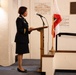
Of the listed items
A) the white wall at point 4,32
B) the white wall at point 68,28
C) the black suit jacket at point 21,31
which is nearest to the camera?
the black suit jacket at point 21,31

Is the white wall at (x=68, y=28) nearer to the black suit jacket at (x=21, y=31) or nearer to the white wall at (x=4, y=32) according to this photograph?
the white wall at (x=4, y=32)

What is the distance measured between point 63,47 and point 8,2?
2598mm

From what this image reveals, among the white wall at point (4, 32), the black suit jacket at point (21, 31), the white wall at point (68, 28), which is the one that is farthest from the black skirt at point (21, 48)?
the white wall at point (68, 28)

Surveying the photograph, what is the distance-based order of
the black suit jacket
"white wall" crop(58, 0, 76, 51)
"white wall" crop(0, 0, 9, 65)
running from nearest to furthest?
the black suit jacket
"white wall" crop(0, 0, 9, 65)
"white wall" crop(58, 0, 76, 51)

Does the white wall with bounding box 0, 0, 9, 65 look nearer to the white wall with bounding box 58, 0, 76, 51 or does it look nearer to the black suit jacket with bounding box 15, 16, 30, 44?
the black suit jacket with bounding box 15, 16, 30, 44

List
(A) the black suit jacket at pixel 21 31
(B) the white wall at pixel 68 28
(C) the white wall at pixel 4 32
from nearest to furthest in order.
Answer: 1. (A) the black suit jacket at pixel 21 31
2. (C) the white wall at pixel 4 32
3. (B) the white wall at pixel 68 28

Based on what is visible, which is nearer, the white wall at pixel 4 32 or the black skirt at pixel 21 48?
the black skirt at pixel 21 48

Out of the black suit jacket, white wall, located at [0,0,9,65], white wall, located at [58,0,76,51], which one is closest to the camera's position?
the black suit jacket

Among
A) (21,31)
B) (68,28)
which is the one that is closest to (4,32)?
(21,31)

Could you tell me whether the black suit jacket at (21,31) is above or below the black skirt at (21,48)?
above

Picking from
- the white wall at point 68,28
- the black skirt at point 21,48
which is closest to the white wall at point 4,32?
the black skirt at point 21,48

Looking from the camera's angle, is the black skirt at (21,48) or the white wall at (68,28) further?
the white wall at (68,28)

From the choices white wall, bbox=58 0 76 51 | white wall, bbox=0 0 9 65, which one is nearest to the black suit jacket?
white wall, bbox=0 0 9 65

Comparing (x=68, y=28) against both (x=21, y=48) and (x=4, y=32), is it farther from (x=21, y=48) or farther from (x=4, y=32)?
(x=21, y=48)
